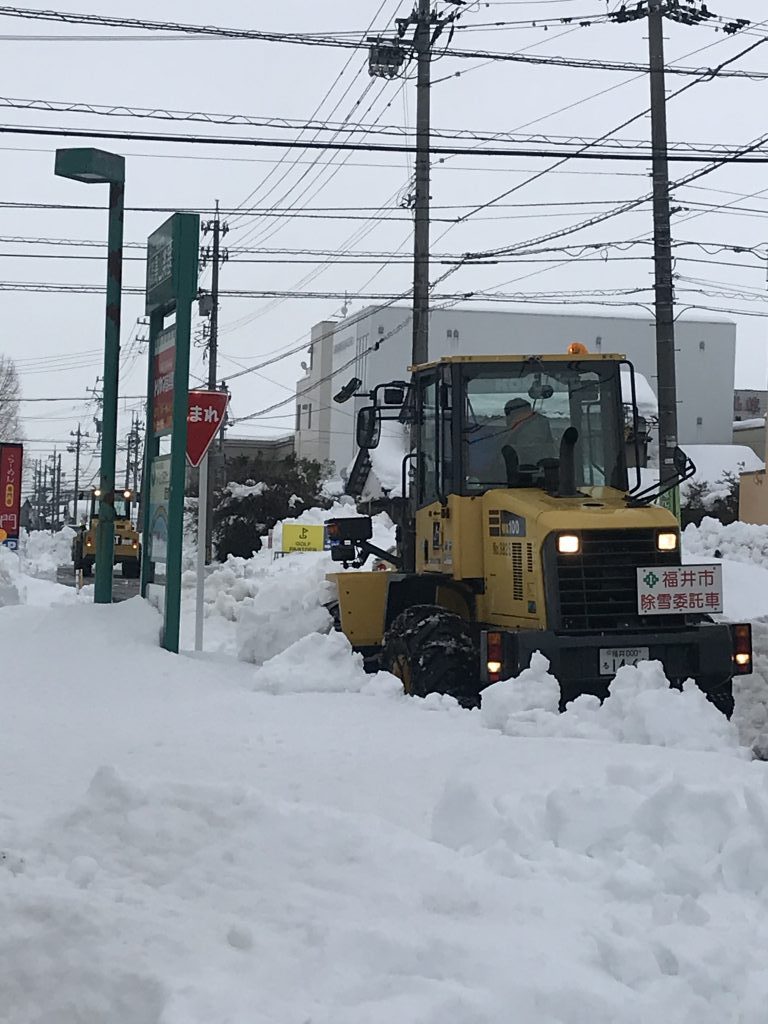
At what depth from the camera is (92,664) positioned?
982 centimetres

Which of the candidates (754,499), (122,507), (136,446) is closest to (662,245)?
(754,499)

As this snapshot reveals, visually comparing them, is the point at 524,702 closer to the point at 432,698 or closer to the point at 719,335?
the point at 432,698

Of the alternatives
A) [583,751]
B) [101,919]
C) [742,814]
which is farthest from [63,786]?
[742,814]

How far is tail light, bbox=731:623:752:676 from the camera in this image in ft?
31.1

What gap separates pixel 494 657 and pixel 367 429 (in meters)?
2.31

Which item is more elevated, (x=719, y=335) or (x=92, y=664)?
(x=719, y=335)

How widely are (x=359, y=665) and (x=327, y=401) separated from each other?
64204 mm

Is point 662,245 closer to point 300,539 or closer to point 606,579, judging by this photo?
point 606,579

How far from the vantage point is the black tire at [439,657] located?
948 cm

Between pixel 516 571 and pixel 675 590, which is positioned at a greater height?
pixel 516 571

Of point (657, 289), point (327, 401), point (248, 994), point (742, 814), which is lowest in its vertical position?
point (248, 994)

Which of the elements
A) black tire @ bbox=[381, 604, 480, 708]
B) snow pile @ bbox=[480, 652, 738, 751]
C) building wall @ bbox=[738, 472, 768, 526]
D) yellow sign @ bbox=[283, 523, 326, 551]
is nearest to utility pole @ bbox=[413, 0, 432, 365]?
yellow sign @ bbox=[283, 523, 326, 551]

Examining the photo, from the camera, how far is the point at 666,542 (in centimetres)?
929

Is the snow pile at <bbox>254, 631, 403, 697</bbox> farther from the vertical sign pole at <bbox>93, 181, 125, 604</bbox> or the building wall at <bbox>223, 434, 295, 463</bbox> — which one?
the building wall at <bbox>223, 434, 295, 463</bbox>
